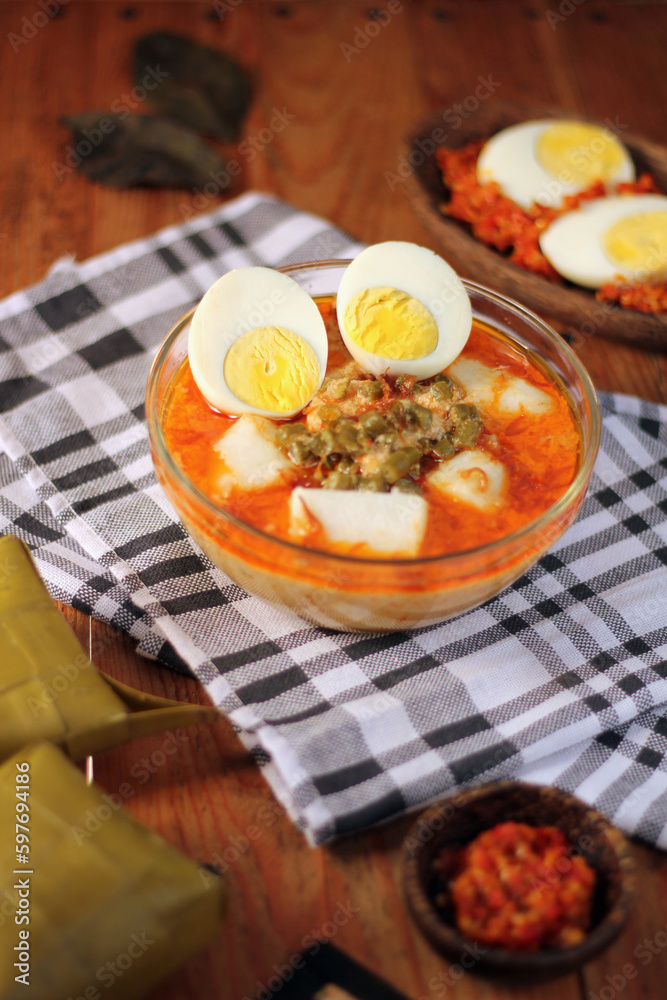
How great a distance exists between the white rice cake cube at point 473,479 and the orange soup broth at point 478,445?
0.8 inches

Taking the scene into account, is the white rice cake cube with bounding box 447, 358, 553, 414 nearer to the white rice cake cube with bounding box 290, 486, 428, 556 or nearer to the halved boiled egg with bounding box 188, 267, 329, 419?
the halved boiled egg with bounding box 188, 267, 329, 419

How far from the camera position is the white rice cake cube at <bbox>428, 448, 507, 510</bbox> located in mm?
2049

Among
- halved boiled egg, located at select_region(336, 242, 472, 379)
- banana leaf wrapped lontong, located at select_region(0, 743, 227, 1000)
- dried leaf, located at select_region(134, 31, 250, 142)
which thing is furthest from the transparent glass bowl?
dried leaf, located at select_region(134, 31, 250, 142)

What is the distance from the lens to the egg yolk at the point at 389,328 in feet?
7.46

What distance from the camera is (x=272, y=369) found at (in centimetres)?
222

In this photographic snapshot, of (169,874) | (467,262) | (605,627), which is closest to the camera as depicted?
(169,874)

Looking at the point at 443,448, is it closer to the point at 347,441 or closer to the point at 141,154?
the point at 347,441

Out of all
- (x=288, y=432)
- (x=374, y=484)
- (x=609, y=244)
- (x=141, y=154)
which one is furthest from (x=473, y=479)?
(x=141, y=154)

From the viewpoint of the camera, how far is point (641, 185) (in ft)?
11.4

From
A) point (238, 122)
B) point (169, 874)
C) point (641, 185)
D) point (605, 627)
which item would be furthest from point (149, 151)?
point (169, 874)

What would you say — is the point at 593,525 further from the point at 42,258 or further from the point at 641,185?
the point at 42,258

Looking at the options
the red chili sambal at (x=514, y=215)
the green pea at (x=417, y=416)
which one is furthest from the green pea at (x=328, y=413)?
the red chili sambal at (x=514, y=215)

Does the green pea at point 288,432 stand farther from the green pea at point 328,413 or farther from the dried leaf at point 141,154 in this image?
the dried leaf at point 141,154

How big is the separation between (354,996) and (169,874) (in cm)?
42
